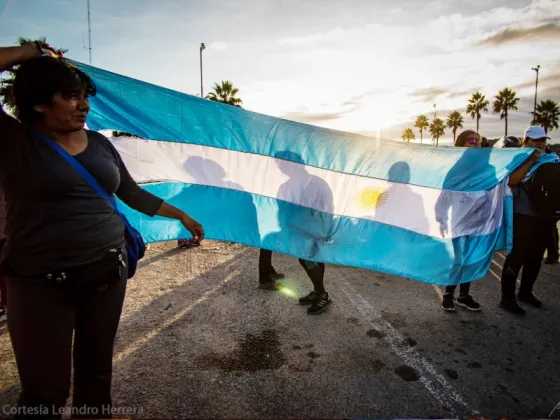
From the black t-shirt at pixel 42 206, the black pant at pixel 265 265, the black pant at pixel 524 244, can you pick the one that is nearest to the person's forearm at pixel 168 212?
the black t-shirt at pixel 42 206

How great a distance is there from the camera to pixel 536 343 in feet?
11.9

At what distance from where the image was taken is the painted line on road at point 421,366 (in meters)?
2.71

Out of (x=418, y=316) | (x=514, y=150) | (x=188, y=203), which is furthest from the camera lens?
(x=418, y=316)

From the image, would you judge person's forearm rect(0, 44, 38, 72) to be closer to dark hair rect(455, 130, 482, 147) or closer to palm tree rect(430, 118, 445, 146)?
dark hair rect(455, 130, 482, 147)

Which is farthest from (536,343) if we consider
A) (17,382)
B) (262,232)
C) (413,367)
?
(17,382)

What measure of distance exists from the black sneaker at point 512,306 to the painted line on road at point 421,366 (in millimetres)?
1676

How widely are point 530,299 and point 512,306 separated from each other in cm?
51

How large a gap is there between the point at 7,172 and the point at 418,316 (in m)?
4.36

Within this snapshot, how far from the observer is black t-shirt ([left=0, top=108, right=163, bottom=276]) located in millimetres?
1505

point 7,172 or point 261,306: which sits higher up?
point 7,172

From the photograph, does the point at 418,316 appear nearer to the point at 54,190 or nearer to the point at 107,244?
the point at 107,244

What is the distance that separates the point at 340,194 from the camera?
147 inches

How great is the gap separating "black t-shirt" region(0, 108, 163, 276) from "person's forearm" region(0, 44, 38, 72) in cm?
33

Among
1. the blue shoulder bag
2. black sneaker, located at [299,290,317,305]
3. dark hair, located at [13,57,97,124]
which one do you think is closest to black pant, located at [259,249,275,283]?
black sneaker, located at [299,290,317,305]
